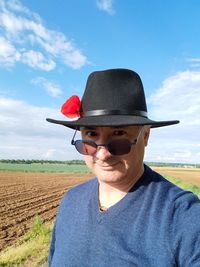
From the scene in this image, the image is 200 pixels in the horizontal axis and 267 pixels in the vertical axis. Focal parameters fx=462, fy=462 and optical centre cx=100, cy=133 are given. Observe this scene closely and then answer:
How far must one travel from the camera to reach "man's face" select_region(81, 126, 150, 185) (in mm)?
1884

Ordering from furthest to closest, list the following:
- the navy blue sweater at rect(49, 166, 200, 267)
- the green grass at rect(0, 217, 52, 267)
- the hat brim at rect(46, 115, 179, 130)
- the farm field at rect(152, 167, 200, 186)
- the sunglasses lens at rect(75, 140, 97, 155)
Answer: the farm field at rect(152, 167, 200, 186) < the green grass at rect(0, 217, 52, 267) < the sunglasses lens at rect(75, 140, 97, 155) < the hat brim at rect(46, 115, 179, 130) < the navy blue sweater at rect(49, 166, 200, 267)

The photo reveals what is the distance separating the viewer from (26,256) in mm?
8211

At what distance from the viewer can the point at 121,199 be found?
6.17 feet

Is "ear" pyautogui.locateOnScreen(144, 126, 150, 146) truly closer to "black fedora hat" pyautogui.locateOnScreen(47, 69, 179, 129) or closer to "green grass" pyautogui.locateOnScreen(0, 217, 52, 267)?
"black fedora hat" pyautogui.locateOnScreen(47, 69, 179, 129)

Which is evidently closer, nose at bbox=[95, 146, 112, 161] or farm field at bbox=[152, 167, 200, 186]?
nose at bbox=[95, 146, 112, 161]

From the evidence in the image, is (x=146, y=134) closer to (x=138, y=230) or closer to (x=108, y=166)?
(x=108, y=166)

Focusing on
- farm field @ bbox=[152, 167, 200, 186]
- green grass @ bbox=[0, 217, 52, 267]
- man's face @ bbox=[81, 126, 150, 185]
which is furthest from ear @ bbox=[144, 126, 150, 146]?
farm field @ bbox=[152, 167, 200, 186]

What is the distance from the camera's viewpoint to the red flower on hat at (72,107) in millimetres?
2029

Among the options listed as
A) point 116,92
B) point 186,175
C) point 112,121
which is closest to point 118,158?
point 112,121

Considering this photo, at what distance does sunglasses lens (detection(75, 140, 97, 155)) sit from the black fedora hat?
82mm

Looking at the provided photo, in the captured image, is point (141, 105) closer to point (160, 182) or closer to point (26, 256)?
point (160, 182)

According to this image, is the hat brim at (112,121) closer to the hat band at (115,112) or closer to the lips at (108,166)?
the hat band at (115,112)

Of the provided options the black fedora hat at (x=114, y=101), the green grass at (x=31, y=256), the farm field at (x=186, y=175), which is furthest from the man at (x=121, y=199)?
the farm field at (x=186, y=175)

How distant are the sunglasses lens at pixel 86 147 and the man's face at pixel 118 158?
0.02 meters
